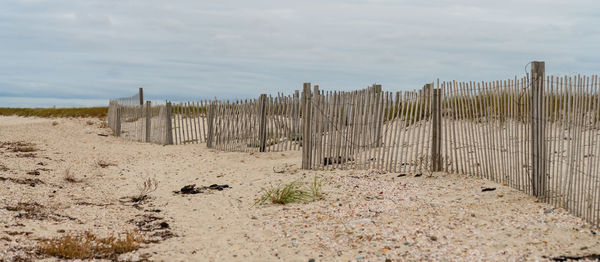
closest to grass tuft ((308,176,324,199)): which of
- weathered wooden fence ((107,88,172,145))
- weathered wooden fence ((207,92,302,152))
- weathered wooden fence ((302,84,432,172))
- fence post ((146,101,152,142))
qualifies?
weathered wooden fence ((302,84,432,172))

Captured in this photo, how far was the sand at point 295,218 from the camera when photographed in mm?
5176

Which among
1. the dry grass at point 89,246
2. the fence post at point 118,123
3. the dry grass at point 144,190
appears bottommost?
the dry grass at point 144,190

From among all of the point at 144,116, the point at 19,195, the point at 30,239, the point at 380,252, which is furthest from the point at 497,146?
the point at 144,116

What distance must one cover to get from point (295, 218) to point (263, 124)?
6449 millimetres

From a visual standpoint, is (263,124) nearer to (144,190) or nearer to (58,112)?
(144,190)

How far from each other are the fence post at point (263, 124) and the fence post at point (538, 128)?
285 inches

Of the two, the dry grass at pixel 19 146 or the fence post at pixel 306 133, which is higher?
the fence post at pixel 306 133

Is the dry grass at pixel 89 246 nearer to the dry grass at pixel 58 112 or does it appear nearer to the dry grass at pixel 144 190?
the dry grass at pixel 144 190

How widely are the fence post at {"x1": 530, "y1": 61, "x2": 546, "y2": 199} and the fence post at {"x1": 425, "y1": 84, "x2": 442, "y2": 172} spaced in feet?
6.75

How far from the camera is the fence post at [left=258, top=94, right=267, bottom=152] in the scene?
12805mm

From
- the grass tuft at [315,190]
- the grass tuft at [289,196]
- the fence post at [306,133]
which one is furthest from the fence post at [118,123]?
the grass tuft at [289,196]

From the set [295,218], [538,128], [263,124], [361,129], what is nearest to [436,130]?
[361,129]

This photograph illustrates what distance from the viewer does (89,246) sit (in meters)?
5.31

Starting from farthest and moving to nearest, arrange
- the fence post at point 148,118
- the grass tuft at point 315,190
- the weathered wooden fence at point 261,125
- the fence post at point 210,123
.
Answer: the fence post at point 148,118
the fence post at point 210,123
the weathered wooden fence at point 261,125
the grass tuft at point 315,190
